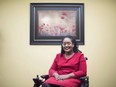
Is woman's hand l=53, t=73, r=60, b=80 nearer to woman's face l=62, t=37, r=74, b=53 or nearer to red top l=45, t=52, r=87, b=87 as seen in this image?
red top l=45, t=52, r=87, b=87

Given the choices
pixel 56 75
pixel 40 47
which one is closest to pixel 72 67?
pixel 56 75

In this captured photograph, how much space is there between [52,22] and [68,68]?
4.81 feet

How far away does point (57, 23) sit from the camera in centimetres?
431

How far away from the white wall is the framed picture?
11 centimetres

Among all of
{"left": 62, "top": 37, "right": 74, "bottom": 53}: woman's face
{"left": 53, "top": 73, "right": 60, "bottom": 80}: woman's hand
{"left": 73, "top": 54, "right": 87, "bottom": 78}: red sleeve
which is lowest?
{"left": 53, "top": 73, "right": 60, "bottom": 80}: woman's hand

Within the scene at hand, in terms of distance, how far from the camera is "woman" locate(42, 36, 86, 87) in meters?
2.90

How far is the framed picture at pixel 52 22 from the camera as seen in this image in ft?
14.1

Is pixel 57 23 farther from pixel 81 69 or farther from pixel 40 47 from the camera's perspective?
pixel 81 69

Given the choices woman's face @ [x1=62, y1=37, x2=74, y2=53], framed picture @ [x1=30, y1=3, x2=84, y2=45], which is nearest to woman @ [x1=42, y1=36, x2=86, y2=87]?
woman's face @ [x1=62, y1=37, x2=74, y2=53]

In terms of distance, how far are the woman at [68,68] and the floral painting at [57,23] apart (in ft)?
3.43

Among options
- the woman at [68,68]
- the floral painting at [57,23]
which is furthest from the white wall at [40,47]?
the woman at [68,68]
